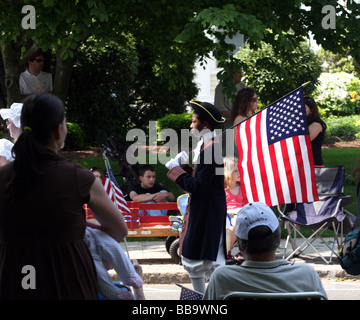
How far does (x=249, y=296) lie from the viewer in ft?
11.0

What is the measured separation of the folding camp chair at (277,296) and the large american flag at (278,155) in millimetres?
2993

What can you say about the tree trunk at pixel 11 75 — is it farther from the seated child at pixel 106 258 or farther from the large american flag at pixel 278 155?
the seated child at pixel 106 258

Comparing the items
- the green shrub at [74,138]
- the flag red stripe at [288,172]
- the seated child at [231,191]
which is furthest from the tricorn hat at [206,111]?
the green shrub at [74,138]

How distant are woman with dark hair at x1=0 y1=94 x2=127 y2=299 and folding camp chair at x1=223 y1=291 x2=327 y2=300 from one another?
747 mm

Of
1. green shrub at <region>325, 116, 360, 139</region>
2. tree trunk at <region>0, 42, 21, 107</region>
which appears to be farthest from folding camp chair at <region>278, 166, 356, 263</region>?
green shrub at <region>325, 116, 360, 139</region>

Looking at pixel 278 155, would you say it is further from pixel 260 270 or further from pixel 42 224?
pixel 42 224

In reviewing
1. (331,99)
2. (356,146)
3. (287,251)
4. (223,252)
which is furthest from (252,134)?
(331,99)

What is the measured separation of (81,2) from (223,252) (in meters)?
5.88

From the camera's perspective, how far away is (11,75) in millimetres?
12445

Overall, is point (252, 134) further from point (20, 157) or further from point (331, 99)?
point (331, 99)

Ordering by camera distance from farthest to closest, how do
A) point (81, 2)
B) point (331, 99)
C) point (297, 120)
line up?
point (331, 99) < point (81, 2) < point (297, 120)

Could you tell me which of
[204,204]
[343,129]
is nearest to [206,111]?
[204,204]

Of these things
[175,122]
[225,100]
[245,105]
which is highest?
[225,100]

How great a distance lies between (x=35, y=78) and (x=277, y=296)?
9.52 m
